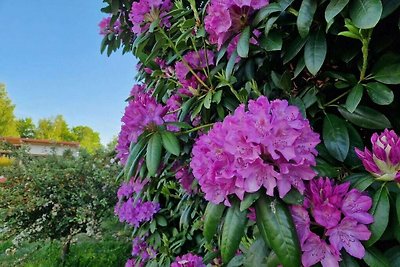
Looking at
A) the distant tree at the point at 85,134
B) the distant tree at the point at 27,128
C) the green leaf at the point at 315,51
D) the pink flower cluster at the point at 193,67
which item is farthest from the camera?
the distant tree at the point at 85,134

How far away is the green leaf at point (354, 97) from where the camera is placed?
87cm

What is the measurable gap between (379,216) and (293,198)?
196 millimetres

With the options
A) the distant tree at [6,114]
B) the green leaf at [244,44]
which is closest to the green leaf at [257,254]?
the green leaf at [244,44]

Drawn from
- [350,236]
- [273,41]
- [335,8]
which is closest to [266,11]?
[273,41]

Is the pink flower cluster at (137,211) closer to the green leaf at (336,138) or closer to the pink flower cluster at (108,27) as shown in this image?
the pink flower cluster at (108,27)

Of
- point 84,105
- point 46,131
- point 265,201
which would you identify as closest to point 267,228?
point 265,201

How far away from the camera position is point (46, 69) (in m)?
15.8

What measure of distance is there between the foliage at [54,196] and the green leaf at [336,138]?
338 centimetres

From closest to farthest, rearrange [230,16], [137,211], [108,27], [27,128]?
[230,16] < [137,211] < [108,27] < [27,128]

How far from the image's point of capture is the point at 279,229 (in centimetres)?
71

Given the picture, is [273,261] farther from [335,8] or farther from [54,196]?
[54,196]

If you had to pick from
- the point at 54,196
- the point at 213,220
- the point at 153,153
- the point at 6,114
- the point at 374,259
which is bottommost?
the point at 374,259

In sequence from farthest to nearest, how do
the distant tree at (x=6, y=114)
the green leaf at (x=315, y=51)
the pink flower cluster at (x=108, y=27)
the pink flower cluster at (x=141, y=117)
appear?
1. the distant tree at (x=6, y=114)
2. the pink flower cluster at (x=108, y=27)
3. the pink flower cluster at (x=141, y=117)
4. the green leaf at (x=315, y=51)

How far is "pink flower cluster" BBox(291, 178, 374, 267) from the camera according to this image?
73 cm
